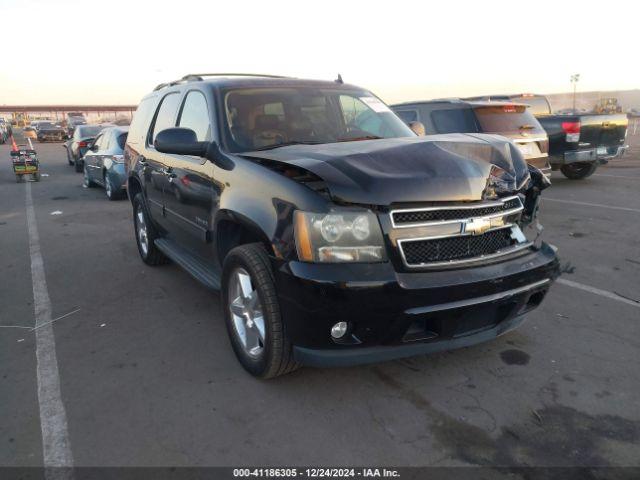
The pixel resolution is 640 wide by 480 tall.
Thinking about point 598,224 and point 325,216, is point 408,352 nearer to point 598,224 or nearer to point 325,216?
point 325,216

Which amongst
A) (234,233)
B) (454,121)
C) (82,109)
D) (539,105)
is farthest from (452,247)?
(82,109)

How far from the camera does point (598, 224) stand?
689cm

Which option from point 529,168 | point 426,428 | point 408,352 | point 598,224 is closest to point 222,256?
point 408,352

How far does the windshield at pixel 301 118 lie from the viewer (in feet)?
11.6

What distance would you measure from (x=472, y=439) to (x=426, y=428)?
23cm

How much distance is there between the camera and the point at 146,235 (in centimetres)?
540

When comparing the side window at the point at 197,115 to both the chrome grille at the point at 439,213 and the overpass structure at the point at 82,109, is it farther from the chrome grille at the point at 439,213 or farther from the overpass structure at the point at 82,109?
the overpass structure at the point at 82,109

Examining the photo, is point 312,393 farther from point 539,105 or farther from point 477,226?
point 539,105

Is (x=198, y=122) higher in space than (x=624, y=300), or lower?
higher

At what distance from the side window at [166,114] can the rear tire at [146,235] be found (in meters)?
0.80

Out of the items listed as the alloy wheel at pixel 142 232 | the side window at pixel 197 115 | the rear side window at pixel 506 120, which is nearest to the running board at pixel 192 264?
the alloy wheel at pixel 142 232

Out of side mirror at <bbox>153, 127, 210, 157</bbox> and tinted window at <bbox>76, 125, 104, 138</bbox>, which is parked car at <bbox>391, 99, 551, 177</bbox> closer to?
side mirror at <bbox>153, 127, 210, 157</bbox>

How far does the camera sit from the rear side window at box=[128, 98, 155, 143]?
5223 millimetres

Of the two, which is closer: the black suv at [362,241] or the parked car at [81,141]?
the black suv at [362,241]
